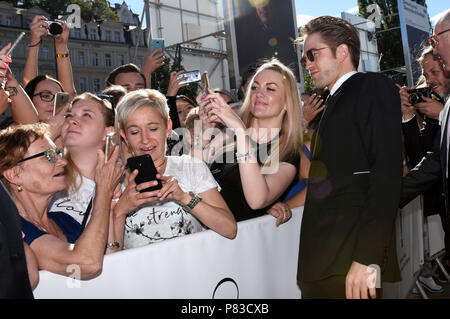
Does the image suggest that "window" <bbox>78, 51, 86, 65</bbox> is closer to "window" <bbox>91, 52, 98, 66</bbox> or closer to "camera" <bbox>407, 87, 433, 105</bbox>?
"window" <bbox>91, 52, 98, 66</bbox>

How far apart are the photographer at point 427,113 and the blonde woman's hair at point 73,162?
9.26 ft

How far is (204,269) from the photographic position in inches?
99.8

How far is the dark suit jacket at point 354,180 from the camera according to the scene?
206 cm

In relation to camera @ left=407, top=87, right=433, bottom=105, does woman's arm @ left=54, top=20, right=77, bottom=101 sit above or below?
above

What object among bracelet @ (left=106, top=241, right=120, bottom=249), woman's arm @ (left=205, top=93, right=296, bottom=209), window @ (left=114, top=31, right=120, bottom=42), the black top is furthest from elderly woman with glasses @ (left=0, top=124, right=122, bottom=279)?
window @ (left=114, top=31, right=120, bottom=42)

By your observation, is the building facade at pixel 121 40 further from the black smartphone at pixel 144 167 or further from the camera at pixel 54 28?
the black smartphone at pixel 144 167

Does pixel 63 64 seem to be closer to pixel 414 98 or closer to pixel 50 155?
pixel 50 155

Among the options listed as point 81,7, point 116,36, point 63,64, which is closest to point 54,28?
point 63,64

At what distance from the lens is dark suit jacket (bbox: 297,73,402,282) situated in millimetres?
2059

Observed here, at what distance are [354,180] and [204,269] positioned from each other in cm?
100

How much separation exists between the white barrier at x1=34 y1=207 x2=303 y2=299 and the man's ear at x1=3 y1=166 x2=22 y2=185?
0.60m

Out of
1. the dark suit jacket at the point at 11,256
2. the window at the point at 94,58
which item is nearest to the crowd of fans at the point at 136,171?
the dark suit jacket at the point at 11,256

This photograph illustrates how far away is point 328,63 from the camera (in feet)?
8.09
